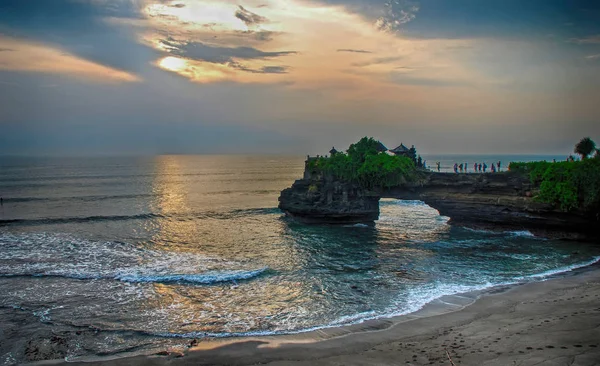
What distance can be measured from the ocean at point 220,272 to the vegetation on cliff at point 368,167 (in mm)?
5063

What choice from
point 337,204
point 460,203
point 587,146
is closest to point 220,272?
point 337,204

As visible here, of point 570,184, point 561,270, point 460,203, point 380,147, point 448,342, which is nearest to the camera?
point 448,342

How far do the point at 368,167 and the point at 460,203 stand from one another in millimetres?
9600

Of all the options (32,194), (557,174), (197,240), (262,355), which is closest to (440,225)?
(557,174)

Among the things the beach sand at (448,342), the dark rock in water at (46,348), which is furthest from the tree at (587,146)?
the dark rock in water at (46,348)

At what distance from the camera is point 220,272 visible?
2359cm

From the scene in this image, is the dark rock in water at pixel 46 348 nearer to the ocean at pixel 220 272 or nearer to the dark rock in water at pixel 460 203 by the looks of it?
the ocean at pixel 220 272

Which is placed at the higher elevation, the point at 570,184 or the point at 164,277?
the point at 570,184

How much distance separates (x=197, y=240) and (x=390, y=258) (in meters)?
16.7

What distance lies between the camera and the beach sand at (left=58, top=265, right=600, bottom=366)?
38.5ft

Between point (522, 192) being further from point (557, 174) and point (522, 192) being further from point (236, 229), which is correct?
point (236, 229)

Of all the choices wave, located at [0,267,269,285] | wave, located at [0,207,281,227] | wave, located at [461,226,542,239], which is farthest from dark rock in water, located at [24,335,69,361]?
wave, located at [461,226,542,239]

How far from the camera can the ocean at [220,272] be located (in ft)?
51.6

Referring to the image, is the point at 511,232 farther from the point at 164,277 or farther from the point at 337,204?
the point at 164,277
